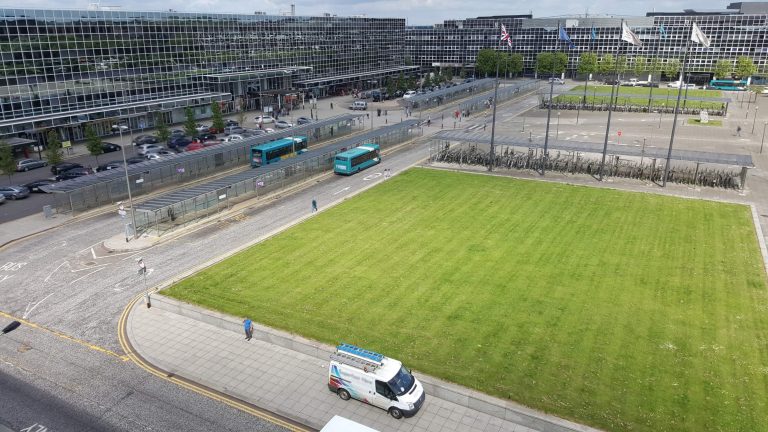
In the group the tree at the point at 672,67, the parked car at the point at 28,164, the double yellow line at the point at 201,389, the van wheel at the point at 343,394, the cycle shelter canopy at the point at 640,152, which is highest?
the tree at the point at 672,67

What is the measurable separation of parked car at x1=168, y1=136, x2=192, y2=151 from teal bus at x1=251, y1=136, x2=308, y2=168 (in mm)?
14965

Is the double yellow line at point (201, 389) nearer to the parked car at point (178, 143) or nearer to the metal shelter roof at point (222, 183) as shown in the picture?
the metal shelter roof at point (222, 183)

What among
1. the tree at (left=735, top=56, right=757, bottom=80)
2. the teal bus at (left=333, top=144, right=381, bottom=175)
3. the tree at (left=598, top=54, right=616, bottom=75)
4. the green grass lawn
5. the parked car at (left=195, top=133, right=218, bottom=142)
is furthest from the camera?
the tree at (left=598, top=54, right=616, bottom=75)

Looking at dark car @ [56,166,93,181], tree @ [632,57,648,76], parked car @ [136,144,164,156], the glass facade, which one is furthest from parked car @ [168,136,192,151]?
tree @ [632,57,648,76]

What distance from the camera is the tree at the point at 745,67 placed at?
5157 inches

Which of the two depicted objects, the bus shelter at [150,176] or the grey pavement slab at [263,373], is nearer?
the grey pavement slab at [263,373]

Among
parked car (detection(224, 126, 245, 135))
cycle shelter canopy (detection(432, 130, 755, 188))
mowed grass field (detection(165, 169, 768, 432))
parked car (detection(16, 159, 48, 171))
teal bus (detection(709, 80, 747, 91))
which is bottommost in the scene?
mowed grass field (detection(165, 169, 768, 432))

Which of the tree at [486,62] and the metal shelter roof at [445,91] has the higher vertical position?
the tree at [486,62]

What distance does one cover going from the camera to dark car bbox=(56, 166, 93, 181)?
175 ft

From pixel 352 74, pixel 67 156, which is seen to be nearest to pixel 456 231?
pixel 67 156

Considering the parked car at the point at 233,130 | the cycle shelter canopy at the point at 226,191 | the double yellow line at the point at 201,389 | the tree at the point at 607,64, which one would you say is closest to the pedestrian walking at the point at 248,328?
the double yellow line at the point at 201,389

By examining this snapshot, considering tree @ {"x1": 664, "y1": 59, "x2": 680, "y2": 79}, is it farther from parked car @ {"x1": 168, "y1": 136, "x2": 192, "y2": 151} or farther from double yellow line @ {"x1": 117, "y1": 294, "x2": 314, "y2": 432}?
double yellow line @ {"x1": 117, "y1": 294, "x2": 314, "y2": 432}

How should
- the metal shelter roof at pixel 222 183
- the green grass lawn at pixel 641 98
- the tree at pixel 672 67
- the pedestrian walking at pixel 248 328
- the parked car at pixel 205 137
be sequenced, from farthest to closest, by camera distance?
the tree at pixel 672 67, the green grass lawn at pixel 641 98, the parked car at pixel 205 137, the metal shelter roof at pixel 222 183, the pedestrian walking at pixel 248 328

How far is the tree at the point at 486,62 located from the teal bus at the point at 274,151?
10373cm
